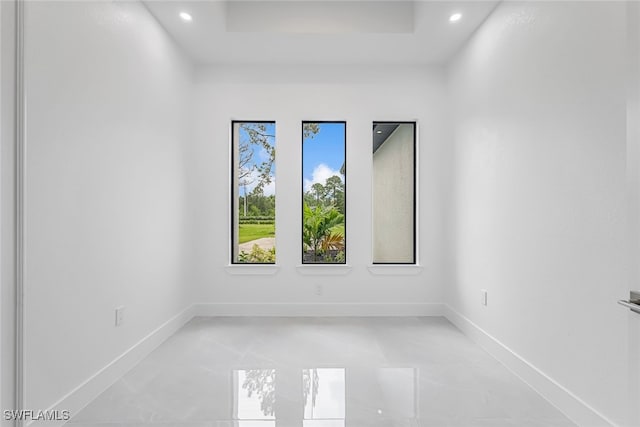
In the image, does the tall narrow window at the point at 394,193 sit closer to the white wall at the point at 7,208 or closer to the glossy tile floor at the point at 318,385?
the glossy tile floor at the point at 318,385

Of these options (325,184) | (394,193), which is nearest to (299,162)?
(325,184)

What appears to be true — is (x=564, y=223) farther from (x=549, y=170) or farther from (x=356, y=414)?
(x=356, y=414)

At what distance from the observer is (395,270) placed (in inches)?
159

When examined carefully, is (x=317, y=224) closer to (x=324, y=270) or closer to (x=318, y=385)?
(x=324, y=270)

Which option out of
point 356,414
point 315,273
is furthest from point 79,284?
point 315,273

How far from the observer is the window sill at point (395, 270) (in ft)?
13.3

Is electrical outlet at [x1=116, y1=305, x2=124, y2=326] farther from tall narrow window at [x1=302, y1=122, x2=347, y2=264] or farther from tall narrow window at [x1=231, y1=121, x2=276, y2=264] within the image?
tall narrow window at [x1=302, y1=122, x2=347, y2=264]

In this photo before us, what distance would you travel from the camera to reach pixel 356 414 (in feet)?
6.68

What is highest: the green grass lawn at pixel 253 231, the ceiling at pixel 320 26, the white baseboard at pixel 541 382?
the ceiling at pixel 320 26

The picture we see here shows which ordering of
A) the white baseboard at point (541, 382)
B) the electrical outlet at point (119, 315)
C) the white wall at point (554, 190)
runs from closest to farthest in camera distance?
the white wall at point (554, 190) → the white baseboard at point (541, 382) → the electrical outlet at point (119, 315)

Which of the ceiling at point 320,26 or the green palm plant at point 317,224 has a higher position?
the ceiling at point 320,26

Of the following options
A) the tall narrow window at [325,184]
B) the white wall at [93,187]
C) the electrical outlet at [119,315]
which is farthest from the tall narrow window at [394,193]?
the electrical outlet at [119,315]

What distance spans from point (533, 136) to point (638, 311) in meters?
1.34

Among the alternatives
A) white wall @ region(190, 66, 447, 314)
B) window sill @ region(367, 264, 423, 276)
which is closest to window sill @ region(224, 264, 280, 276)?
white wall @ region(190, 66, 447, 314)
